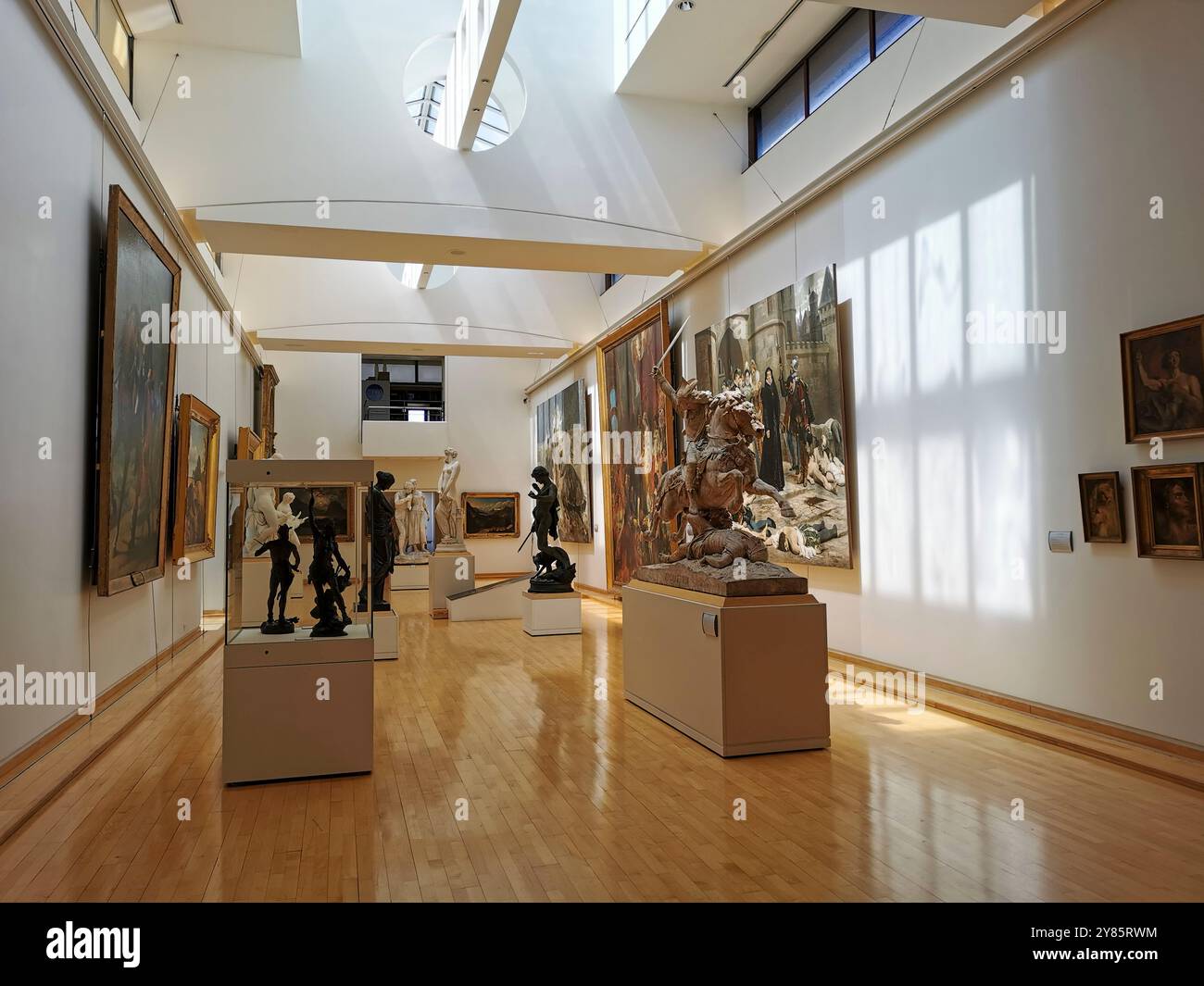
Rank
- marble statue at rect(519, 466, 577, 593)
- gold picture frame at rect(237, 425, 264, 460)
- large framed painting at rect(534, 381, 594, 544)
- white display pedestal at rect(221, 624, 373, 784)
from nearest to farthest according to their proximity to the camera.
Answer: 1. white display pedestal at rect(221, 624, 373, 784)
2. marble statue at rect(519, 466, 577, 593)
3. gold picture frame at rect(237, 425, 264, 460)
4. large framed painting at rect(534, 381, 594, 544)

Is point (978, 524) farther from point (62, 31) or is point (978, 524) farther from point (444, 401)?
point (444, 401)

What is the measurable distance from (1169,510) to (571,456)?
17686 mm

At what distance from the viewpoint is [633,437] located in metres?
18.3

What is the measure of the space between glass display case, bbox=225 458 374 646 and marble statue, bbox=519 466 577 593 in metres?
8.38

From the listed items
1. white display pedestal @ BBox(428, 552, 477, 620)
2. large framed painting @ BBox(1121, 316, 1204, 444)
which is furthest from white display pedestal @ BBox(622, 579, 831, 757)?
white display pedestal @ BBox(428, 552, 477, 620)

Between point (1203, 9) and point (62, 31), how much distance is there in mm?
8655

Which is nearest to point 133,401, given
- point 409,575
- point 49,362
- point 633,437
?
point 49,362

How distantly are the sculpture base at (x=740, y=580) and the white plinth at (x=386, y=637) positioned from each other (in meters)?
5.63

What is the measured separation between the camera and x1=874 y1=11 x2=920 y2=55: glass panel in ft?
32.6

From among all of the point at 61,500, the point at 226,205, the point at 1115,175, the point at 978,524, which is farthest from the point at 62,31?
the point at 978,524

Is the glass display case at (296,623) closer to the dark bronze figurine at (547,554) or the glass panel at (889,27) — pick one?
the glass panel at (889,27)

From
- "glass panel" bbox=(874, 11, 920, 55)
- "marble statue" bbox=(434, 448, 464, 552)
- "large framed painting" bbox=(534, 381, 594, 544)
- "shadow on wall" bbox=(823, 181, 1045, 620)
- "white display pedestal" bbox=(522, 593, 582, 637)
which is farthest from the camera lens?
"large framed painting" bbox=(534, 381, 594, 544)

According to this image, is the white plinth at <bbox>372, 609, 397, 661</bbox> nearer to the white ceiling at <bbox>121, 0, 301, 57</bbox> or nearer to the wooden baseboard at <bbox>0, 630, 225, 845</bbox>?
the wooden baseboard at <bbox>0, 630, 225, 845</bbox>

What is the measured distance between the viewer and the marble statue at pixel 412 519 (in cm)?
2547
